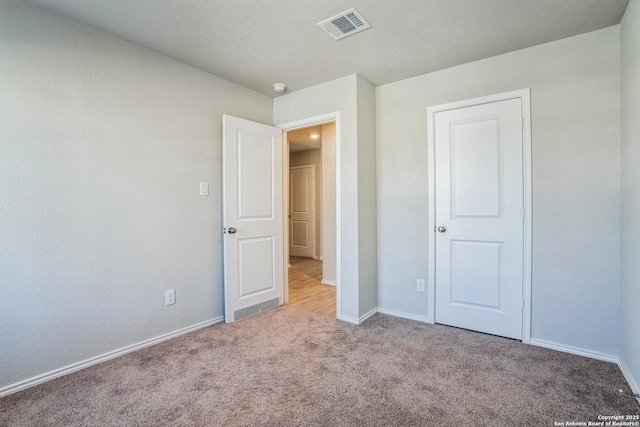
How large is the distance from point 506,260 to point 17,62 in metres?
3.63

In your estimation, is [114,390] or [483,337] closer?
[114,390]

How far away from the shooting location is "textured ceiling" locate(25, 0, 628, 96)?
1.92 meters

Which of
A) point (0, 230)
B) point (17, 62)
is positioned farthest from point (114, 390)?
point (17, 62)

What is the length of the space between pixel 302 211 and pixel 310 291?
10.7 ft

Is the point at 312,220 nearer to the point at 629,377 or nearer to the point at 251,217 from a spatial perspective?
the point at 251,217

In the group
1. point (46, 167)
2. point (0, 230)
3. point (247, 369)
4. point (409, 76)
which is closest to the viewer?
point (0, 230)

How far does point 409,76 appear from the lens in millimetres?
2936

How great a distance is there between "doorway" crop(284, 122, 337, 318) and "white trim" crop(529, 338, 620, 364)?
1739 millimetres

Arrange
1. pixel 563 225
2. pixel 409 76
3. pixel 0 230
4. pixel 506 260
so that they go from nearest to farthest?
pixel 0 230, pixel 563 225, pixel 506 260, pixel 409 76

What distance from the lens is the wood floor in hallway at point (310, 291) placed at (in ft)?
11.1

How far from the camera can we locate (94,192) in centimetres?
215

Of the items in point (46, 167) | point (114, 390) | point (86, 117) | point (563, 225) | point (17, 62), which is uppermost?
point (17, 62)

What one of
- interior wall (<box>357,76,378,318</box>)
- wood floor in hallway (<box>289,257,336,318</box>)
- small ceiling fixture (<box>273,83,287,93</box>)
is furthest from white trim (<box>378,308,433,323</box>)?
small ceiling fixture (<box>273,83,287,93</box>)

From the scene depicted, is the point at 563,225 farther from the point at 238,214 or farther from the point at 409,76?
the point at 238,214
